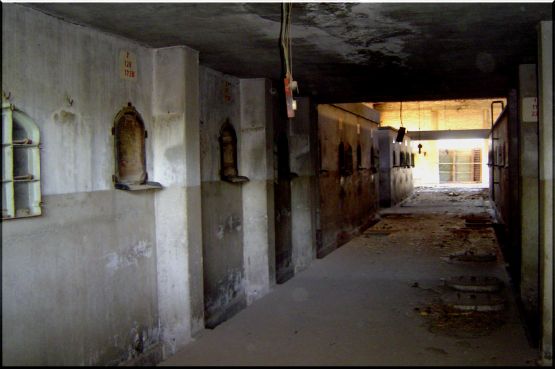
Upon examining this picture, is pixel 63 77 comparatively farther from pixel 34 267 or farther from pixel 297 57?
pixel 297 57

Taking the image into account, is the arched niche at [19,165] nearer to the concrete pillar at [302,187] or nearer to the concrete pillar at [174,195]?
the concrete pillar at [174,195]

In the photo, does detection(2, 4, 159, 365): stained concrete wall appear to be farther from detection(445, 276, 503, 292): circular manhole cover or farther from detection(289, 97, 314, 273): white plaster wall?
detection(445, 276, 503, 292): circular manhole cover

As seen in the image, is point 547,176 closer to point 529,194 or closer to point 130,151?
point 529,194

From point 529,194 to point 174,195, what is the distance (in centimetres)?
433

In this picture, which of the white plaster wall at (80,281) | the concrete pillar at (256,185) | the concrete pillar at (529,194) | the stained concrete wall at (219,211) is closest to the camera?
the white plaster wall at (80,281)

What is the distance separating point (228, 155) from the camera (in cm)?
717

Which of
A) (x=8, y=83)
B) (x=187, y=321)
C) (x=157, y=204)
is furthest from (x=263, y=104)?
(x=8, y=83)

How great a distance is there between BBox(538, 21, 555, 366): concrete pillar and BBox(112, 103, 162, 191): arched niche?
12.3 feet

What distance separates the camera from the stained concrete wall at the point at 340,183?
11023 millimetres

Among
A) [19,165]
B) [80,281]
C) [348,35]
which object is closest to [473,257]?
[348,35]

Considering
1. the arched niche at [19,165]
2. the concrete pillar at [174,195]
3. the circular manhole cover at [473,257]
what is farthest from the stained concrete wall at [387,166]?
the arched niche at [19,165]

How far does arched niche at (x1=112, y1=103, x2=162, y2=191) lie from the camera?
491 cm

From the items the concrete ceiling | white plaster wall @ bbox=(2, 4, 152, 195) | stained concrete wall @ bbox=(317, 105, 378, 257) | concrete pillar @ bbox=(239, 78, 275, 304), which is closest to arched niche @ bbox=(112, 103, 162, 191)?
white plaster wall @ bbox=(2, 4, 152, 195)

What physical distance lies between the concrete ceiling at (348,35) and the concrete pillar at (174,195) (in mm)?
395
